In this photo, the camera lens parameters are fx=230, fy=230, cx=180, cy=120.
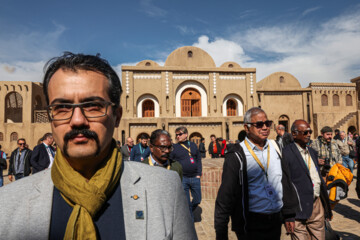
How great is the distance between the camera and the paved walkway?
185 inches

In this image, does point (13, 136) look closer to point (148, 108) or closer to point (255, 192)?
point (148, 108)

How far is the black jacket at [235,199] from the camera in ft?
8.95

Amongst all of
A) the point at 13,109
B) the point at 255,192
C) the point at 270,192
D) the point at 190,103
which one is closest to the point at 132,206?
the point at 255,192

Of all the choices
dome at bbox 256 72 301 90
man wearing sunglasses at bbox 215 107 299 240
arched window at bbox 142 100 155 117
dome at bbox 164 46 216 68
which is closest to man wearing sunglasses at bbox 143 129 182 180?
man wearing sunglasses at bbox 215 107 299 240

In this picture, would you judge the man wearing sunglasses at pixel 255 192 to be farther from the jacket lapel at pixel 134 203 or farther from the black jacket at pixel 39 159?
the black jacket at pixel 39 159

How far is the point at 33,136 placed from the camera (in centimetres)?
2233

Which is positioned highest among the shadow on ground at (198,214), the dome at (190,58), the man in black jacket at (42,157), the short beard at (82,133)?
the dome at (190,58)

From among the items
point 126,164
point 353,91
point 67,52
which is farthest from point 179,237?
point 353,91

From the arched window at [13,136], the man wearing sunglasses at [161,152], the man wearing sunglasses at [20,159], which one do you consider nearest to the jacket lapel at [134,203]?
the man wearing sunglasses at [161,152]

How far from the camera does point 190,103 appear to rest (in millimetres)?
21328

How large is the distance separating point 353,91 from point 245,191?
33.2m

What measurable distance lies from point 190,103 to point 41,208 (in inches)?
800

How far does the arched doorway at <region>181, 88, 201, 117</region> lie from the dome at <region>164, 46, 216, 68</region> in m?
3.35

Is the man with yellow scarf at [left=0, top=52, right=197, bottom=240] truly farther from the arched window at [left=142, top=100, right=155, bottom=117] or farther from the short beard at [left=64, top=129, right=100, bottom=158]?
the arched window at [left=142, top=100, right=155, bottom=117]
